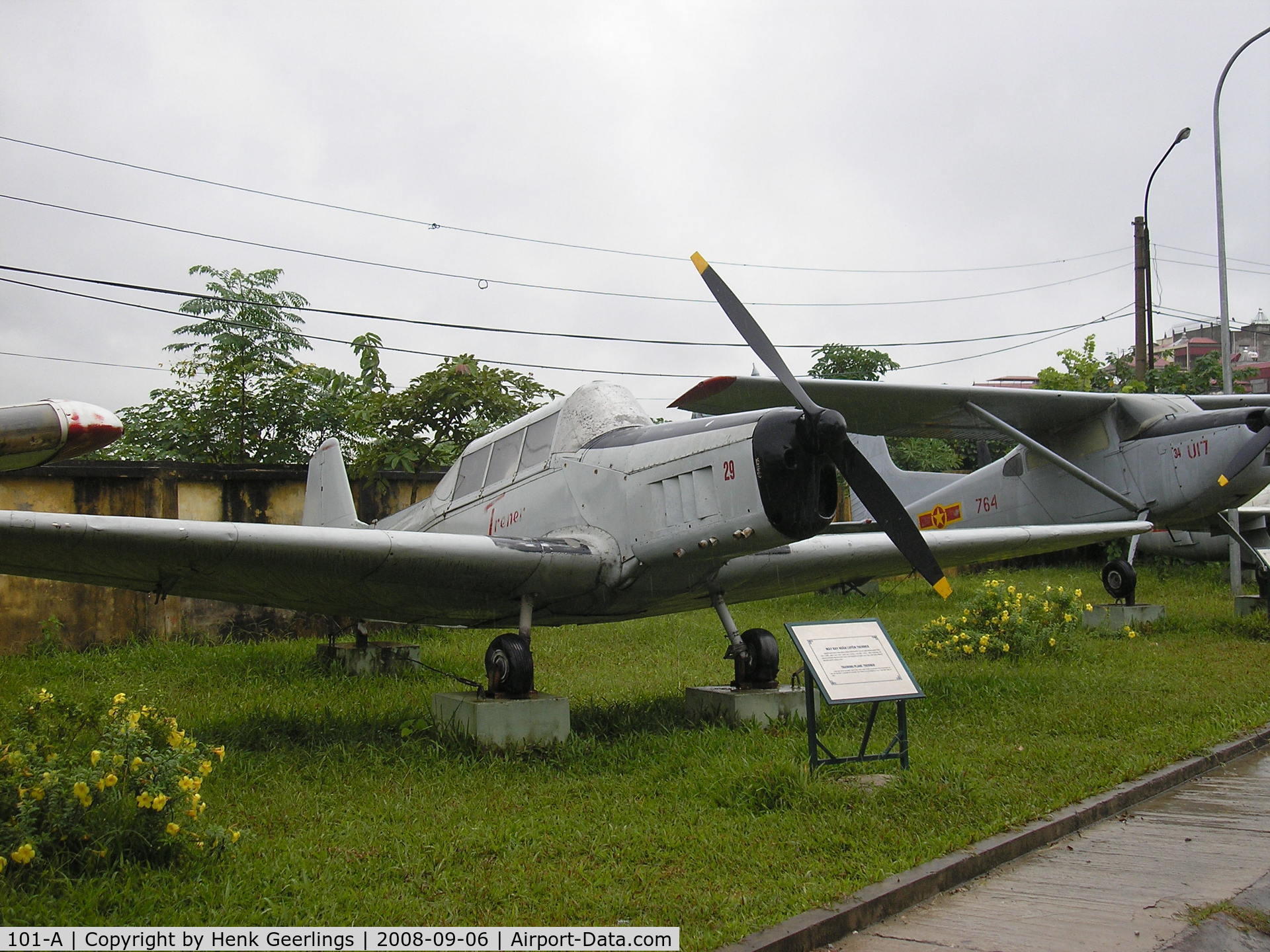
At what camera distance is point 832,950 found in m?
3.66

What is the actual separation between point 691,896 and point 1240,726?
5.97 metres

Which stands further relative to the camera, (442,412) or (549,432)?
(442,412)

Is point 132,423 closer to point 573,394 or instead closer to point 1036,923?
point 573,394

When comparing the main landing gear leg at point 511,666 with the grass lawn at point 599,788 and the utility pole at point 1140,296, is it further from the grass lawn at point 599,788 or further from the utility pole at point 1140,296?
the utility pole at point 1140,296

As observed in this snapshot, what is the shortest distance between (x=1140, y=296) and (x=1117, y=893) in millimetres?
27739

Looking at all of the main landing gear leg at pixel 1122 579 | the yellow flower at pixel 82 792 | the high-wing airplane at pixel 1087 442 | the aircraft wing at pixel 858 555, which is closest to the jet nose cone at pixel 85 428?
the yellow flower at pixel 82 792

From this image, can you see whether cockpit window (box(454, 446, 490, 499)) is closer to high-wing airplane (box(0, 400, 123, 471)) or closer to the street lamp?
high-wing airplane (box(0, 400, 123, 471))

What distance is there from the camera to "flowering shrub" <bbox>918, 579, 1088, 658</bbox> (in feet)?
36.5

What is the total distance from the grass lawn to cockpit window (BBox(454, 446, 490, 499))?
6.71ft

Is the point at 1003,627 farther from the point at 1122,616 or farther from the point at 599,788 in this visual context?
the point at 599,788

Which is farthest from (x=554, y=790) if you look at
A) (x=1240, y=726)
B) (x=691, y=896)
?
(x=1240, y=726)

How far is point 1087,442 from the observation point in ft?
48.1

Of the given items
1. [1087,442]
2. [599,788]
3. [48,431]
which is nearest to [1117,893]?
[599,788]

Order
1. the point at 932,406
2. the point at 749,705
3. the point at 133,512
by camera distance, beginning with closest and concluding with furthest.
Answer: the point at 749,705 < the point at 133,512 < the point at 932,406
